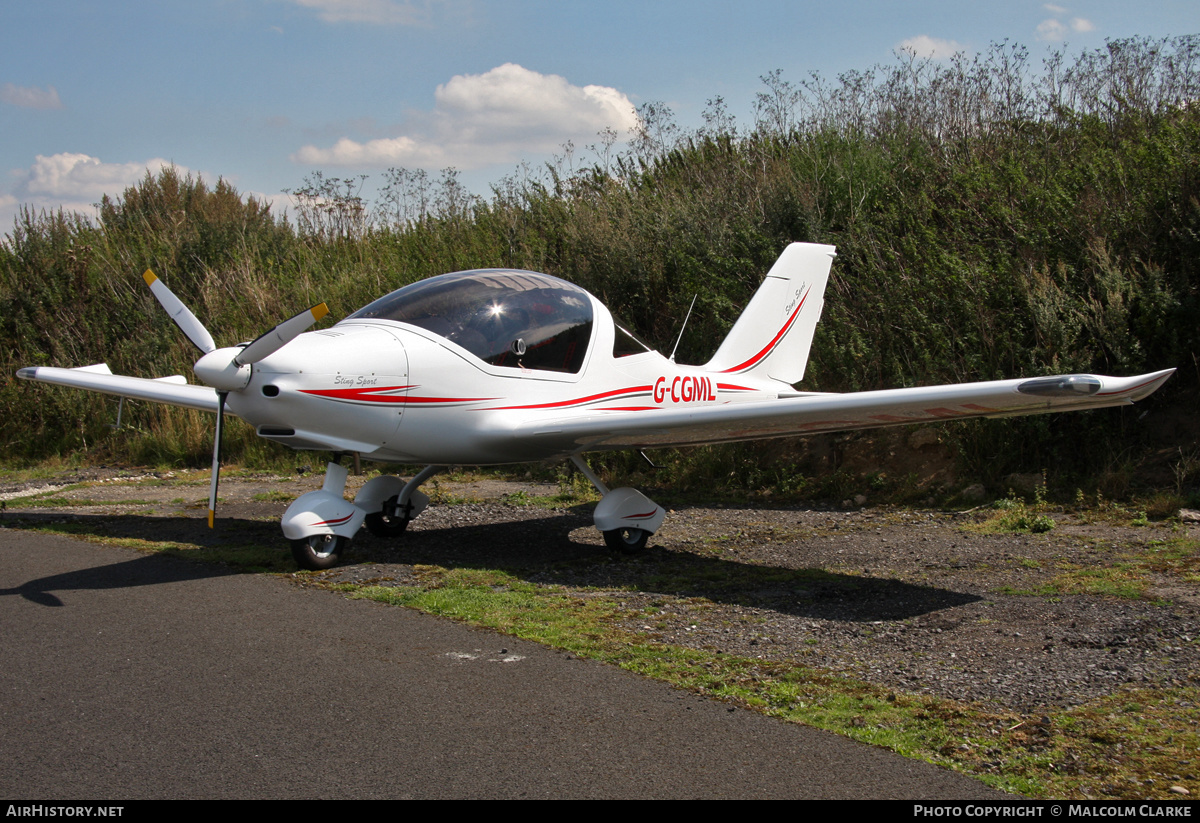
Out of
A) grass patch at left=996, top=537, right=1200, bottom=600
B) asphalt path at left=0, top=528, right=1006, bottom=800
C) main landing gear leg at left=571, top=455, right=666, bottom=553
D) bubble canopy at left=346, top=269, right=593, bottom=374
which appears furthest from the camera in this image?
main landing gear leg at left=571, top=455, right=666, bottom=553

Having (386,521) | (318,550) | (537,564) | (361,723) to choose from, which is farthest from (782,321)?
(361,723)

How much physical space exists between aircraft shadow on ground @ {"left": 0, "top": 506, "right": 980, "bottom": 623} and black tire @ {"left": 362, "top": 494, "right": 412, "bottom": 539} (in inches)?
4.1

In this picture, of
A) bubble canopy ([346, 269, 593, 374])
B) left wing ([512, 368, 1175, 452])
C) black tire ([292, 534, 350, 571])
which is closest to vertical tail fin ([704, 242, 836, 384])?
bubble canopy ([346, 269, 593, 374])

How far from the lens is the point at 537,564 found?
6.46 metres

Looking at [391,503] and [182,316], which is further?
[391,503]

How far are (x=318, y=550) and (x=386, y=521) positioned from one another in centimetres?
140

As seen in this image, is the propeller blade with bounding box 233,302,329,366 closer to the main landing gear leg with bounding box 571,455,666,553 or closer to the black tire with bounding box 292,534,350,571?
the black tire with bounding box 292,534,350,571

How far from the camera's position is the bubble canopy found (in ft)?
20.8

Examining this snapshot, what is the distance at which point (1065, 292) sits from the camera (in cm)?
882

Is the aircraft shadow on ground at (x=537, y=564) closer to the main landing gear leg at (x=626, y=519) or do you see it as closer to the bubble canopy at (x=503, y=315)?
the main landing gear leg at (x=626, y=519)

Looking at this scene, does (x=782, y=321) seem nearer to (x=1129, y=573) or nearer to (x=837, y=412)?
(x=837, y=412)

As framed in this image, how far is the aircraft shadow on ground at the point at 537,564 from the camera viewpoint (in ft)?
17.1

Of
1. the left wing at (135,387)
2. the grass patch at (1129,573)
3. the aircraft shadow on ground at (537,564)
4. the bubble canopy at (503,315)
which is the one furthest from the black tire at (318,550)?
the grass patch at (1129,573)
